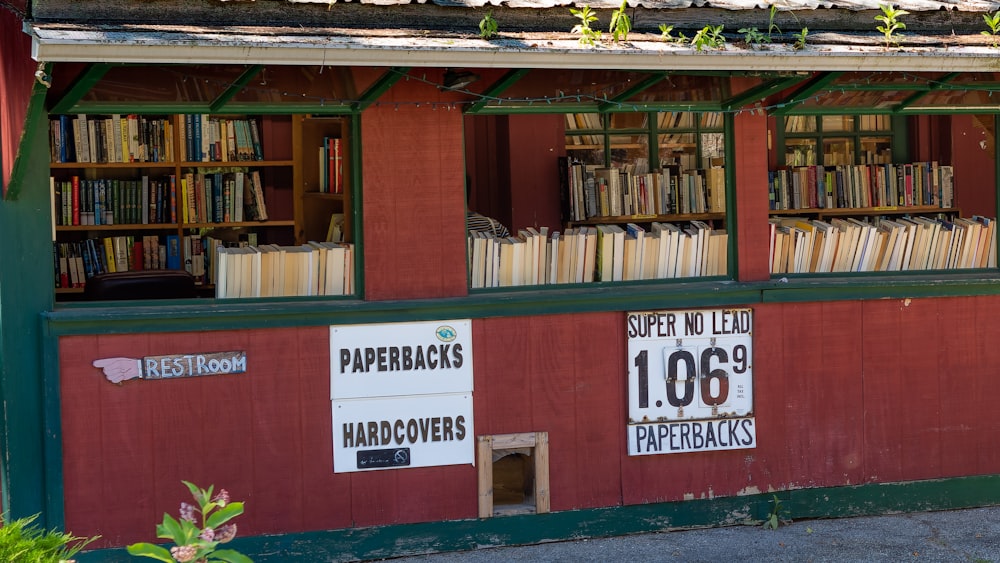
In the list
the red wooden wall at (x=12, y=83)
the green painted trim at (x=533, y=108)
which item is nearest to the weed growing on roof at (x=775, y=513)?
the green painted trim at (x=533, y=108)

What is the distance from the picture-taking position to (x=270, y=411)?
649 centimetres

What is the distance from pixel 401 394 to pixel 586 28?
2091 millimetres

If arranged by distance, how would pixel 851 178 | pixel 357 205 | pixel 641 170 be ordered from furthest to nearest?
pixel 851 178 < pixel 641 170 < pixel 357 205

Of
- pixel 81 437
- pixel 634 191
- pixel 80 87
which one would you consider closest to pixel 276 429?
pixel 81 437

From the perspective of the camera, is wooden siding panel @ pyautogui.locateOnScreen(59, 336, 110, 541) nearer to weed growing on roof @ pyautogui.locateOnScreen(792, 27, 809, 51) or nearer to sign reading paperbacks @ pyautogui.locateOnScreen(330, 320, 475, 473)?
sign reading paperbacks @ pyautogui.locateOnScreen(330, 320, 475, 473)

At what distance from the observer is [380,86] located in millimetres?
6332

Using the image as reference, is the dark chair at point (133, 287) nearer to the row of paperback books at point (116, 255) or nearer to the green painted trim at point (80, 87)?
the green painted trim at point (80, 87)

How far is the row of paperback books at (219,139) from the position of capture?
9586 mm

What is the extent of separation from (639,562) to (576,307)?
4.51 feet

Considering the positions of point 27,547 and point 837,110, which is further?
point 837,110

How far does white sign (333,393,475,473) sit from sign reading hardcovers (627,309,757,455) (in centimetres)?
95

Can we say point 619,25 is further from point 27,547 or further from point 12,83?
point 27,547

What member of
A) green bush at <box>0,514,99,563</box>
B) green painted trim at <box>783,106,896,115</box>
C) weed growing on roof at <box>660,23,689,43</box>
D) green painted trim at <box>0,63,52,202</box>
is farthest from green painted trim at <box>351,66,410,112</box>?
green bush at <box>0,514,99,563</box>

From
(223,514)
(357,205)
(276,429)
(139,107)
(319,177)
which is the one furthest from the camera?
(319,177)
